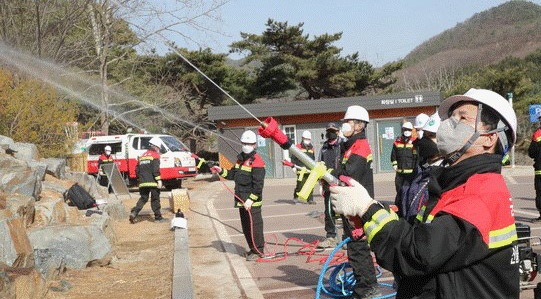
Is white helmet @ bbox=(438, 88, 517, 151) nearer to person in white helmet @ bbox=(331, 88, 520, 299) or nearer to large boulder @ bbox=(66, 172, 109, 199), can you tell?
person in white helmet @ bbox=(331, 88, 520, 299)

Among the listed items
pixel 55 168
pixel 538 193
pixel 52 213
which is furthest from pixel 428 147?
pixel 55 168

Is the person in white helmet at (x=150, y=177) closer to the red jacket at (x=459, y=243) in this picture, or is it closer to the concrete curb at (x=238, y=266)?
the concrete curb at (x=238, y=266)

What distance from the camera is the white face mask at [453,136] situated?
2600mm

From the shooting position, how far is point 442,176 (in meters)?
2.60

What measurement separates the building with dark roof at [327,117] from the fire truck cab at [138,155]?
3.66 m

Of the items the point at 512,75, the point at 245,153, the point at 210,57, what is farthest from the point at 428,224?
the point at 210,57

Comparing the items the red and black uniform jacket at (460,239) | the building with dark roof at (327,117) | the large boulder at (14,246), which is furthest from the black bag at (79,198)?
the building with dark roof at (327,117)

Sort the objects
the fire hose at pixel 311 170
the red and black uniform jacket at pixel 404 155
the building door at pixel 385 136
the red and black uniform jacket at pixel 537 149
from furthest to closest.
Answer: the building door at pixel 385 136 < the red and black uniform jacket at pixel 404 155 < the red and black uniform jacket at pixel 537 149 < the fire hose at pixel 311 170

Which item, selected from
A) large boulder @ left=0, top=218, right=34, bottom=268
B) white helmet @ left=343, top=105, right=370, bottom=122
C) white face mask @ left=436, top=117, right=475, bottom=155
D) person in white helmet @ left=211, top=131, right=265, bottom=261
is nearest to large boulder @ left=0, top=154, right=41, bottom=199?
large boulder @ left=0, top=218, right=34, bottom=268

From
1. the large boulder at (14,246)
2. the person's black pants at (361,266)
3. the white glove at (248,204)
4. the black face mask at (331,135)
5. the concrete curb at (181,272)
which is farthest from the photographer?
the black face mask at (331,135)

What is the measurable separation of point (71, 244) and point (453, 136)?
7318mm

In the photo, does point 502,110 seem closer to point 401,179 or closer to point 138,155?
point 401,179

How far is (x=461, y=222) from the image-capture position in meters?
2.33

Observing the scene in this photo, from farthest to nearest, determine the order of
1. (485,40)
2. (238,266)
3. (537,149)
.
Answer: (485,40) → (537,149) → (238,266)
